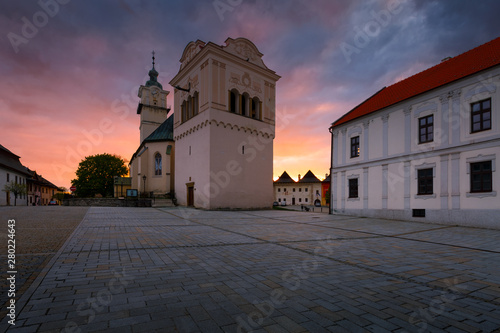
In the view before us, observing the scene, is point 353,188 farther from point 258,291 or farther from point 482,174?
point 258,291

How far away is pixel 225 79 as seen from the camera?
24.0m

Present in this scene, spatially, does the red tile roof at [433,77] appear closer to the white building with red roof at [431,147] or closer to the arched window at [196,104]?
the white building with red roof at [431,147]

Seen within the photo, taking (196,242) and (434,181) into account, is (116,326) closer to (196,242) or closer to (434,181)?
(196,242)

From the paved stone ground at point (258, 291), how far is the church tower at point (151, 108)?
46817 mm

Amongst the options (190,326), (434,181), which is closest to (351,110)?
(434,181)

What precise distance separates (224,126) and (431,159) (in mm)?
15476

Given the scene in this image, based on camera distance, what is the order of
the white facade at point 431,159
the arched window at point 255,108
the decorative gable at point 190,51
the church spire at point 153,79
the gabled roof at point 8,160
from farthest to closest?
1. the church spire at point 153,79
2. the gabled roof at point 8,160
3. the arched window at point 255,108
4. the decorative gable at point 190,51
5. the white facade at point 431,159

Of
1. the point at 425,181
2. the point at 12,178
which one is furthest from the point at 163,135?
the point at 425,181

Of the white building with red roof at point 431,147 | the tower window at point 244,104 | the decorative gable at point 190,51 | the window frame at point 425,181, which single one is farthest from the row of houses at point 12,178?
the window frame at point 425,181

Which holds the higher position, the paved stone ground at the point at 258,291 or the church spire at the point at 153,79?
the church spire at the point at 153,79

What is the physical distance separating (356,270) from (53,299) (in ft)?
15.3

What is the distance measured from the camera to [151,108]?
50781mm

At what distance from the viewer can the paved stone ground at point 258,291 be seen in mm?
2797

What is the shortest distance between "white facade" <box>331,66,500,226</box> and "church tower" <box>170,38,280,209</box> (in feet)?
27.4
